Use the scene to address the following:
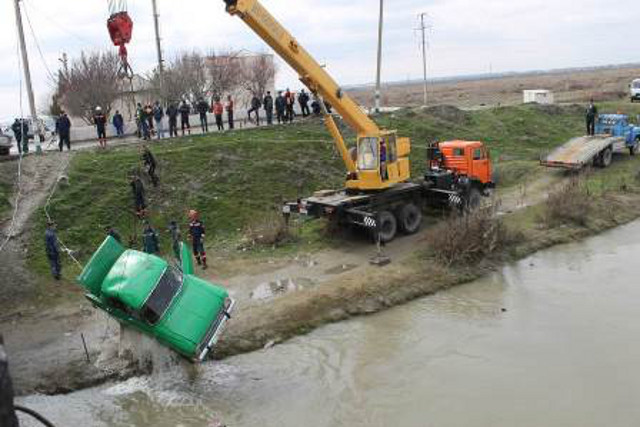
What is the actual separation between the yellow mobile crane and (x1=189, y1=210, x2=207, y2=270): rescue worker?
9.98 ft

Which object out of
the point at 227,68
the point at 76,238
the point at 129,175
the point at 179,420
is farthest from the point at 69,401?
the point at 227,68

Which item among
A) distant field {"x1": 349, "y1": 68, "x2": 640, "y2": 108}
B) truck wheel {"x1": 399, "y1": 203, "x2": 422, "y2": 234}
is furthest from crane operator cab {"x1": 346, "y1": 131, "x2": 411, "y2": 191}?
distant field {"x1": 349, "y1": 68, "x2": 640, "y2": 108}

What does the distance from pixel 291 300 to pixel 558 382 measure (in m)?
6.03

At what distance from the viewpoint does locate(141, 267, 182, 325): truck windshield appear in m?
11.0

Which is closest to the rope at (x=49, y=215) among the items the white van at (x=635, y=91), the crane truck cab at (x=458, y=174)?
the crane truck cab at (x=458, y=174)

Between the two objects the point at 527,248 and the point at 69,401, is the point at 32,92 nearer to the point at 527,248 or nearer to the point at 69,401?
the point at 69,401

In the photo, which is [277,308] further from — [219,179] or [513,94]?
[513,94]

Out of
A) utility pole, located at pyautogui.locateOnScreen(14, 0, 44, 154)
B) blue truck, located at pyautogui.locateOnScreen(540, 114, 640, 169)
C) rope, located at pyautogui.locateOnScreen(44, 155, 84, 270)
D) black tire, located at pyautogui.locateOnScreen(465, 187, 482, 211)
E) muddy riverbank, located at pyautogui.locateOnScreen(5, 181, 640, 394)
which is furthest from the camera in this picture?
blue truck, located at pyautogui.locateOnScreen(540, 114, 640, 169)

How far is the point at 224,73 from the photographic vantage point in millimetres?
54438

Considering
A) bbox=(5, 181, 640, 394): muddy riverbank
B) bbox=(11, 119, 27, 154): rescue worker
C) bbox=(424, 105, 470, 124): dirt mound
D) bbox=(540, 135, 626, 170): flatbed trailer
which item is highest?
bbox=(11, 119, 27, 154): rescue worker

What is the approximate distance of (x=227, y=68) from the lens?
55.0 meters

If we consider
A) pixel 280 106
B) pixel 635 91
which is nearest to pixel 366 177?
pixel 280 106

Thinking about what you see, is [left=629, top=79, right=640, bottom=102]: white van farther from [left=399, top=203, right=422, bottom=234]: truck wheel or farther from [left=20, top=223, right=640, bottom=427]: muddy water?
[left=20, top=223, right=640, bottom=427]: muddy water

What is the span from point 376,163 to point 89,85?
29.4 metres
